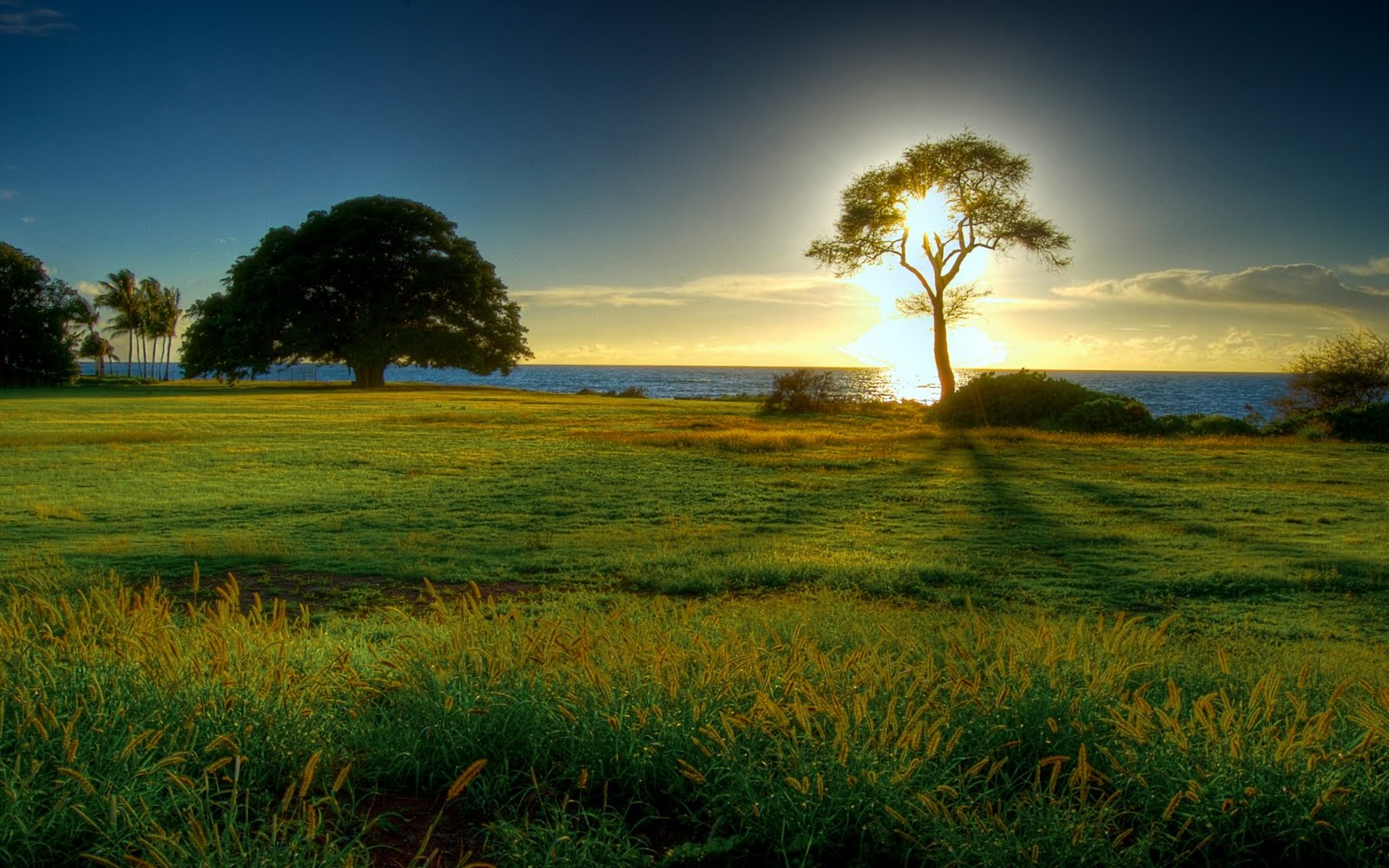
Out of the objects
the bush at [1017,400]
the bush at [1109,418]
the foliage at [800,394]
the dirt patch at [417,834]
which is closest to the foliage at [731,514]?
the bush at [1109,418]

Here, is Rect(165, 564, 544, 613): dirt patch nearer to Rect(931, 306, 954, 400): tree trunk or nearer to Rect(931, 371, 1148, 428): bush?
Rect(931, 371, 1148, 428): bush

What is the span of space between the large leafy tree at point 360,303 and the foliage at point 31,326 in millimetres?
9356

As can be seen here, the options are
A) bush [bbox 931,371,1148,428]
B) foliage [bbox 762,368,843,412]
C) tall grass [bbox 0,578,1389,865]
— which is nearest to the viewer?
tall grass [bbox 0,578,1389,865]

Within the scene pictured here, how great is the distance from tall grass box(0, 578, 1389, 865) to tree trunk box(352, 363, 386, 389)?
150 ft

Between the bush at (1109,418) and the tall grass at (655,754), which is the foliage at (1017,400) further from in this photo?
the tall grass at (655,754)

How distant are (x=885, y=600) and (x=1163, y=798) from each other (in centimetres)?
386

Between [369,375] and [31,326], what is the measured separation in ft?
74.4

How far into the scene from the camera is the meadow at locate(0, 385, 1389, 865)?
2998mm

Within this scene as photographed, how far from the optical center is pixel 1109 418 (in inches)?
929

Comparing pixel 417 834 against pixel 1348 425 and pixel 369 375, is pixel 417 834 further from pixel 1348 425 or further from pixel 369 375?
pixel 369 375

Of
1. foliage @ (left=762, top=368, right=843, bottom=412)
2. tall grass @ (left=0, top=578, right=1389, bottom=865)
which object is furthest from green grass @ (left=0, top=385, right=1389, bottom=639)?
foliage @ (left=762, top=368, right=843, bottom=412)

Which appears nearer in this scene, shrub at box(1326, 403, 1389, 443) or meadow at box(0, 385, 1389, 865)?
meadow at box(0, 385, 1389, 865)

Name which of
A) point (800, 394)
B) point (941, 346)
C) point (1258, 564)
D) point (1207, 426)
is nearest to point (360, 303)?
point (800, 394)

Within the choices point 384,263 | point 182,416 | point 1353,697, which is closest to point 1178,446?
point 1353,697
